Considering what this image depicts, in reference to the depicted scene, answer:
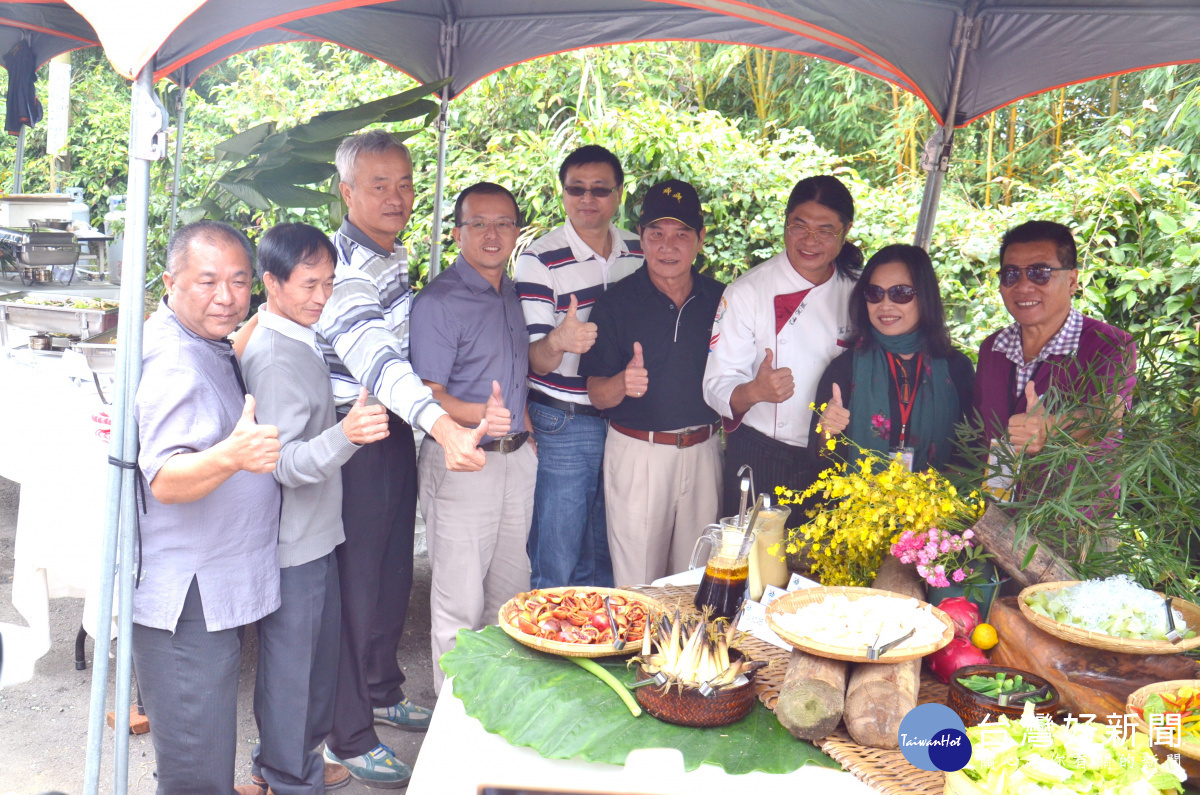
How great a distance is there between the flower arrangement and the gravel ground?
177 cm

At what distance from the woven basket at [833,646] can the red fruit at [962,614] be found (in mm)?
67

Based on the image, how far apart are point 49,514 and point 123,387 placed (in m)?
1.54

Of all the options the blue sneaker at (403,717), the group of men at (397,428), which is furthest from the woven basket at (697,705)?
the blue sneaker at (403,717)

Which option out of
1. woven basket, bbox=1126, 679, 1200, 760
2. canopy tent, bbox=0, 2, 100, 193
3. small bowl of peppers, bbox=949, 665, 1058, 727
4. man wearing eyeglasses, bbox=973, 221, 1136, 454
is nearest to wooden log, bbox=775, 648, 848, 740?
small bowl of peppers, bbox=949, 665, 1058, 727

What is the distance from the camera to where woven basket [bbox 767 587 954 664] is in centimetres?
165

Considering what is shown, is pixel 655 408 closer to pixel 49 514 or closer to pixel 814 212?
pixel 814 212

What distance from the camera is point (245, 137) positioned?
3.73 metres

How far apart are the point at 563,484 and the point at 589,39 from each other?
2.44m

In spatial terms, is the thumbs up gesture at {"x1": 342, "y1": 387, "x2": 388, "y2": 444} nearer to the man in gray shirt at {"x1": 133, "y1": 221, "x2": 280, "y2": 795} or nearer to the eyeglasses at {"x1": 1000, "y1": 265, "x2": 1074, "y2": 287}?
the man in gray shirt at {"x1": 133, "y1": 221, "x2": 280, "y2": 795}

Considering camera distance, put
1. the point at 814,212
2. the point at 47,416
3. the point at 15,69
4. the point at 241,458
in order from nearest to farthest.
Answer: the point at 241,458 < the point at 814,212 < the point at 47,416 < the point at 15,69

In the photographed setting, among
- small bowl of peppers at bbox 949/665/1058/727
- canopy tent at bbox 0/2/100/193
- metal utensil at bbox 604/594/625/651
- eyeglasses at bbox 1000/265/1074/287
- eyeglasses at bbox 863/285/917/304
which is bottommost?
metal utensil at bbox 604/594/625/651

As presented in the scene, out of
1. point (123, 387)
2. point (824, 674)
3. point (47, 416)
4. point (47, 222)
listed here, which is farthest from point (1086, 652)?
point (47, 222)

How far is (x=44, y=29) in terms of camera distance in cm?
536

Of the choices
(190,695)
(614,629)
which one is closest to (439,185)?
(190,695)
